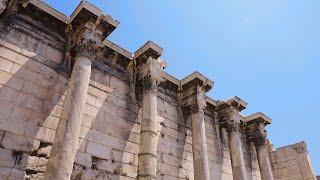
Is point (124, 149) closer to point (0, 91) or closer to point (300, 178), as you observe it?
point (0, 91)

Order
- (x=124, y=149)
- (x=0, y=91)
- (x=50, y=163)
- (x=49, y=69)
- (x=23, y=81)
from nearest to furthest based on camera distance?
(x=50, y=163), (x=0, y=91), (x=23, y=81), (x=49, y=69), (x=124, y=149)

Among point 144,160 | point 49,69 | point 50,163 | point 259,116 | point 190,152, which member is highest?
point 259,116

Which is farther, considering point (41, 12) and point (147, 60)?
point (147, 60)

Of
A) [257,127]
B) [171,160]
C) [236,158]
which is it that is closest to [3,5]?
[171,160]

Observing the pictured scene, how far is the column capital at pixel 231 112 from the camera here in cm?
1113

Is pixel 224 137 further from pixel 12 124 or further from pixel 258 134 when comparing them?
pixel 12 124

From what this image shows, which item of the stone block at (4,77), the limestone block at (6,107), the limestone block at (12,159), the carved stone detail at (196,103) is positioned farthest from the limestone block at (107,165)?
the carved stone detail at (196,103)

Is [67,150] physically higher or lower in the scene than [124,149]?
lower

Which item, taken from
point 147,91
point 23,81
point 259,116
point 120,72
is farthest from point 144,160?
point 259,116

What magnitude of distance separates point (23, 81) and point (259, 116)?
878 cm

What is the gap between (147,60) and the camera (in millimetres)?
9086


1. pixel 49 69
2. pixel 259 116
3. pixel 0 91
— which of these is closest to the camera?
pixel 0 91

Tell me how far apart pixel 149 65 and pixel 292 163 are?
7869 millimetres

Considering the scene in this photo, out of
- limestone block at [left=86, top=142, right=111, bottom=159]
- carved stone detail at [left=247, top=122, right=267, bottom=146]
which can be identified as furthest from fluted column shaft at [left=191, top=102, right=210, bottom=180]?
carved stone detail at [left=247, top=122, right=267, bottom=146]
